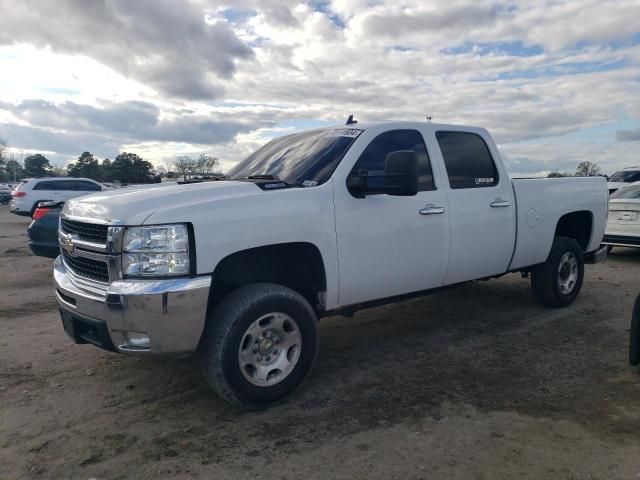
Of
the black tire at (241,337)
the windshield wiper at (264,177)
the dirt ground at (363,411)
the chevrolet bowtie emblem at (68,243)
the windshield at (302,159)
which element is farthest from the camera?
the windshield wiper at (264,177)

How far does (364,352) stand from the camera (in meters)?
4.89

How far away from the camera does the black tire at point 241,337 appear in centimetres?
340

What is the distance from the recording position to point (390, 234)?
14.0ft

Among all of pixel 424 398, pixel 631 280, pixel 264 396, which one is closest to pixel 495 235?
pixel 424 398

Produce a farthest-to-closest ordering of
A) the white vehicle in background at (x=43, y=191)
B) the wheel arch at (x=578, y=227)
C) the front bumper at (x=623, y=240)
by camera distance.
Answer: the white vehicle in background at (x=43, y=191) < the front bumper at (x=623, y=240) < the wheel arch at (x=578, y=227)

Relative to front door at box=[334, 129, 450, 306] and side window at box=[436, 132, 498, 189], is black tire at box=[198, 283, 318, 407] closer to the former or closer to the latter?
front door at box=[334, 129, 450, 306]

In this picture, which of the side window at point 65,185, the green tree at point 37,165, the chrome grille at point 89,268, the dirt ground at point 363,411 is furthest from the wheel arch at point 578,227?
the green tree at point 37,165

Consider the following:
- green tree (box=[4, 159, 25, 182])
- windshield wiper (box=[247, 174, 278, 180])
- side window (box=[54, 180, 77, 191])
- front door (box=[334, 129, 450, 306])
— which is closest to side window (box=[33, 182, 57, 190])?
side window (box=[54, 180, 77, 191])

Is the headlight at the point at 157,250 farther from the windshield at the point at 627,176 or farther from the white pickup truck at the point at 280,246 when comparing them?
the windshield at the point at 627,176

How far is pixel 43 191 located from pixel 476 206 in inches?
710

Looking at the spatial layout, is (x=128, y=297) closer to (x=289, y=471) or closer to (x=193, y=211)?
(x=193, y=211)

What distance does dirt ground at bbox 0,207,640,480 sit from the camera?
2990mm

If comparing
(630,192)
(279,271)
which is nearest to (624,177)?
(630,192)

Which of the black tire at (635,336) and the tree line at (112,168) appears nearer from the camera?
the black tire at (635,336)
